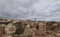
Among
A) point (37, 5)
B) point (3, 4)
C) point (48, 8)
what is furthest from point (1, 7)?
point (48, 8)

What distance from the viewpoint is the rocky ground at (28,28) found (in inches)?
82.4

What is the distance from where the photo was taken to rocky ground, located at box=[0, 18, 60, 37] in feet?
6.87

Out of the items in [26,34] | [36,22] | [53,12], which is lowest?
[26,34]

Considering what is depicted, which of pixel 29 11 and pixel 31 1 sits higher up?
pixel 31 1

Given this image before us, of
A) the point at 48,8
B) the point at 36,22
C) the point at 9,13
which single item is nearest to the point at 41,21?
the point at 36,22

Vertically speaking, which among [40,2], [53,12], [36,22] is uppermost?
[40,2]

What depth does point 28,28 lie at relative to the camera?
2.12 metres

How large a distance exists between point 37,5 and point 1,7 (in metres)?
0.49

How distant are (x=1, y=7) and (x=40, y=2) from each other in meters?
0.53

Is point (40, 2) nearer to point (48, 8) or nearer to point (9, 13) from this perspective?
point (48, 8)

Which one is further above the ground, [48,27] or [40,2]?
[40,2]

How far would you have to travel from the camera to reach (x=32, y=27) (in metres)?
2.15

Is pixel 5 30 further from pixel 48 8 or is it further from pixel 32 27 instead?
pixel 48 8

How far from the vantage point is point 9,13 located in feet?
6.96
